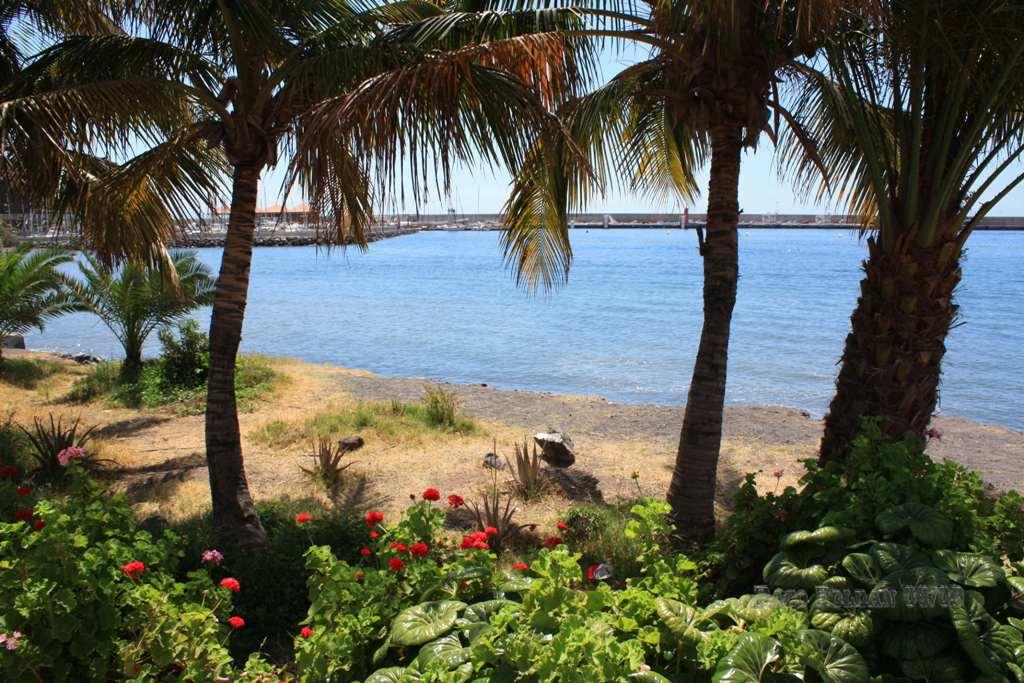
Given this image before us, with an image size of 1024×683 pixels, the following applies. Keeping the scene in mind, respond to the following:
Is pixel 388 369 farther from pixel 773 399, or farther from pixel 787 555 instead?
pixel 787 555

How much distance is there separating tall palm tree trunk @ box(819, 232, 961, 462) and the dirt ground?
92.1 inches

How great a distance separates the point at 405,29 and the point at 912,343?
3.95 meters

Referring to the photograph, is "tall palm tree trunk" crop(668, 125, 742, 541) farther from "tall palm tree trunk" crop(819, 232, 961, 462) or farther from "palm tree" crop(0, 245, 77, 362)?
"palm tree" crop(0, 245, 77, 362)

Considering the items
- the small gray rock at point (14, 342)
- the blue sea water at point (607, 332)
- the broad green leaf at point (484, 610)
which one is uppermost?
the broad green leaf at point (484, 610)

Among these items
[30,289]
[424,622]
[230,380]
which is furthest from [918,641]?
[30,289]

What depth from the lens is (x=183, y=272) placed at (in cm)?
1295

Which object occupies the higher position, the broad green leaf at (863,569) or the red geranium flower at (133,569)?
the broad green leaf at (863,569)

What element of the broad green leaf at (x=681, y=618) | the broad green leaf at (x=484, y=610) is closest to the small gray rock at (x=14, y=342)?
the broad green leaf at (x=484, y=610)

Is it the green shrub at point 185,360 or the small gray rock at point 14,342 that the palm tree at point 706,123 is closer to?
the green shrub at point 185,360

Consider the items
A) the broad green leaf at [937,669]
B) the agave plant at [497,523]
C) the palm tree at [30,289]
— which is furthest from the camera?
the palm tree at [30,289]

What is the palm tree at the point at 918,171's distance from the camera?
480 cm

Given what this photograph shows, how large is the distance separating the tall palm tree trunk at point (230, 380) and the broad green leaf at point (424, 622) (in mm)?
2697

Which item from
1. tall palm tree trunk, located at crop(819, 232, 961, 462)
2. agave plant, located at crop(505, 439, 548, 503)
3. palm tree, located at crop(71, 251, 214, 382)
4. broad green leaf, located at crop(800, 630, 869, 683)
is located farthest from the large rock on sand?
palm tree, located at crop(71, 251, 214, 382)

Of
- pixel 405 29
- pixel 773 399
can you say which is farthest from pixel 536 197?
pixel 773 399
